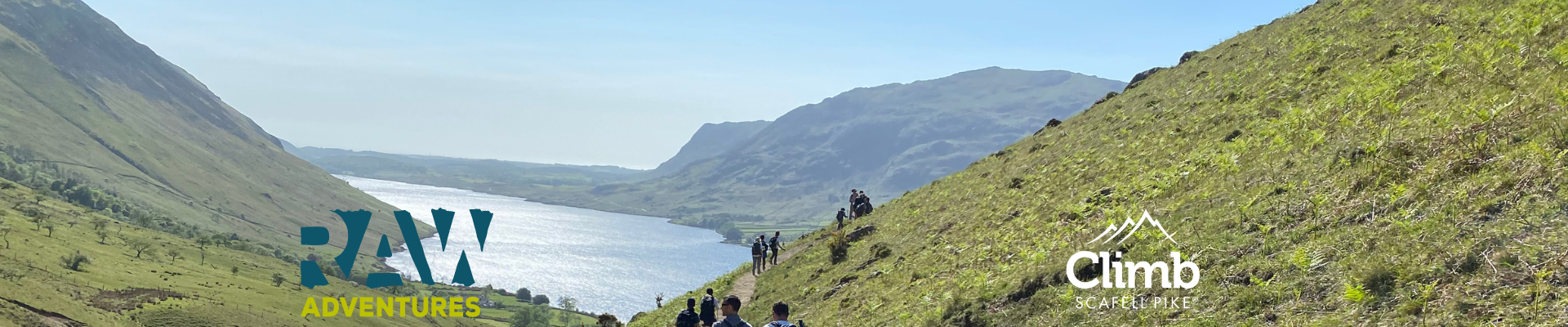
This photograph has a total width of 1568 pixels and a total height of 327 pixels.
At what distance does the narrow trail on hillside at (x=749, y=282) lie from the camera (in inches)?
1340

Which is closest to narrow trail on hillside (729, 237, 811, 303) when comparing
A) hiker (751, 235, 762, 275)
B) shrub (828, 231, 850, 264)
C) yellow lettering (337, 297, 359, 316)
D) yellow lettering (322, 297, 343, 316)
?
hiker (751, 235, 762, 275)

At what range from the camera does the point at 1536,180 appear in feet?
38.8

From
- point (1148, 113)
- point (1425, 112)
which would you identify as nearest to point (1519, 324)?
point (1425, 112)

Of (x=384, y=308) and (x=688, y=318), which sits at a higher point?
(x=688, y=318)

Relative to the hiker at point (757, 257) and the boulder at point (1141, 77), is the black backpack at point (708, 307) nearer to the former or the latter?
the hiker at point (757, 257)

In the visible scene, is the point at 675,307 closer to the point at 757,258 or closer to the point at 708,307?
the point at 757,258

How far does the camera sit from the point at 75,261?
167 m

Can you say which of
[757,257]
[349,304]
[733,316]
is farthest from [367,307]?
[733,316]

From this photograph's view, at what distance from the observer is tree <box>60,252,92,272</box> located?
6438 inches

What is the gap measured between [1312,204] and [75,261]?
222 meters

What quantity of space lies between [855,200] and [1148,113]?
60.2 feet

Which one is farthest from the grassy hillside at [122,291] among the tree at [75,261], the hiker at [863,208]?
the hiker at [863,208]

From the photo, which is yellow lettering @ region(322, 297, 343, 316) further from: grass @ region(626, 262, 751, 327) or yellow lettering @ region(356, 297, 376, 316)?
grass @ region(626, 262, 751, 327)

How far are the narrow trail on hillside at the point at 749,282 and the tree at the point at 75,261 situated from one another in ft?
620
